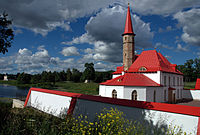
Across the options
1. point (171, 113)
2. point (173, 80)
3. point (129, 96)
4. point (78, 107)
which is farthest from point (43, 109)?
point (173, 80)

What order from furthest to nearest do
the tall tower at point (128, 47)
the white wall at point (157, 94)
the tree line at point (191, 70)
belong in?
the tree line at point (191, 70) → the tall tower at point (128, 47) → the white wall at point (157, 94)

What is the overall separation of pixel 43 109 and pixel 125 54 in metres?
18.3

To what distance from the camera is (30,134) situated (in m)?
5.18

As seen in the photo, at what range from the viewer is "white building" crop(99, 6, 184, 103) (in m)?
22.0

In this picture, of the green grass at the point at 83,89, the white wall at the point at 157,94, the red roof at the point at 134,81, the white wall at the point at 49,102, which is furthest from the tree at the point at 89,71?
the white wall at the point at 49,102

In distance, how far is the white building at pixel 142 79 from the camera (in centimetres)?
2198

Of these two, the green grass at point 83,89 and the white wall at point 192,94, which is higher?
the white wall at point 192,94

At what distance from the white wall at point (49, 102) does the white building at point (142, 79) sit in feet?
32.7

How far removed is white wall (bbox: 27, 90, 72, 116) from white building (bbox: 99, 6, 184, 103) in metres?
9.96

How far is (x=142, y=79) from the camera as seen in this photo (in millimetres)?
23688

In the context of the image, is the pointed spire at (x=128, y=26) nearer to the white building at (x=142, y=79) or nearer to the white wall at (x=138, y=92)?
the white building at (x=142, y=79)

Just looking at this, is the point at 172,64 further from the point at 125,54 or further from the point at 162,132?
the point at 162,132

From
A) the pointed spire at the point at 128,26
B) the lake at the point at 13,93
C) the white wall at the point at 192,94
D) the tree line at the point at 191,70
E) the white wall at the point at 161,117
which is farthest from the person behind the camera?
the tree line at the point at 191,70

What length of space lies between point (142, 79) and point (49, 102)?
14.1 meters
